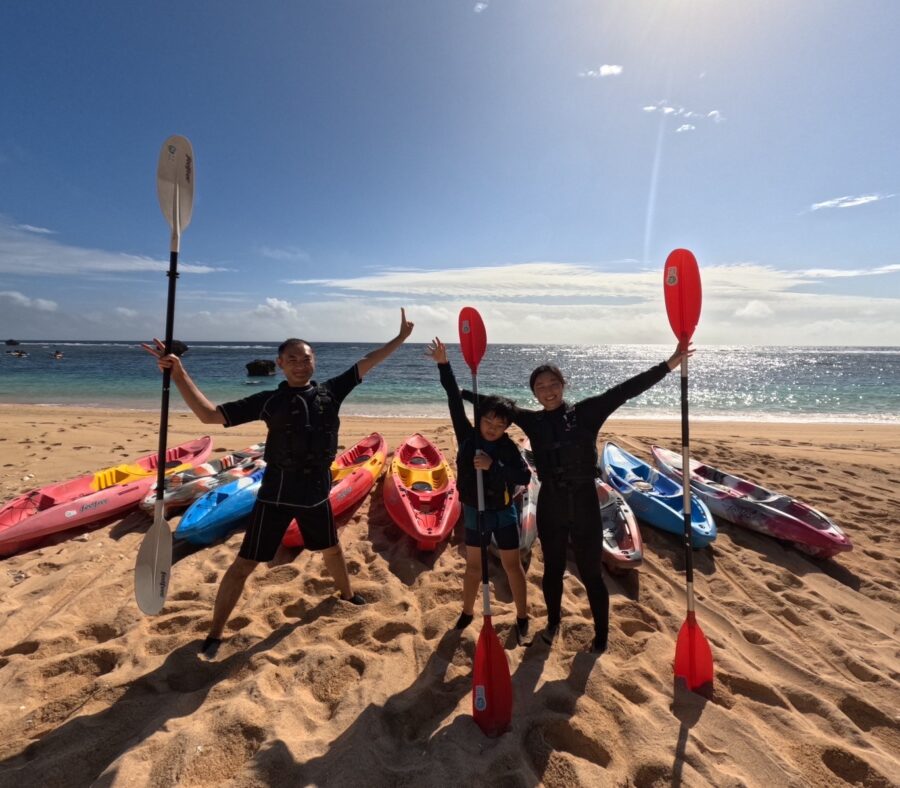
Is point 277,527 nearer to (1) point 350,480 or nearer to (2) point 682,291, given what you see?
(1) point 350,480

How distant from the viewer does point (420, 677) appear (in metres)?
2.99

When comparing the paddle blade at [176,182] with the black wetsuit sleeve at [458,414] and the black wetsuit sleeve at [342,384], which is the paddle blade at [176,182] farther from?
the black wetsuit sleeve at [458,414]

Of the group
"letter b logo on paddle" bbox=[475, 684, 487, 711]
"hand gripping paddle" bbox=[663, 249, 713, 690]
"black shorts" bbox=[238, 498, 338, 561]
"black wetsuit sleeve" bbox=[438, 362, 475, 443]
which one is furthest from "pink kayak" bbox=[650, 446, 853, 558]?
"black shorts" bbox=[238, 498, 338, 561]

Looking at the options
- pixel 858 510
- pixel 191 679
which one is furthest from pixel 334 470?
pixel 858 510

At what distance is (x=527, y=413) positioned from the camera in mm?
3436

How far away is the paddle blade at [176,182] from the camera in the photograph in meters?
3.57

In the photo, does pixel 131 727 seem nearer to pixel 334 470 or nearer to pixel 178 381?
pixel 178 381

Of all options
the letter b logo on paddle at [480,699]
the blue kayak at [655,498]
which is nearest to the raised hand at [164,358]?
the letter b logo on paddle at [480,699]

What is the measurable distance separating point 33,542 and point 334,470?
358 cm

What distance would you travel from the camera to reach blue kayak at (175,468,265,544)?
15.8 feet

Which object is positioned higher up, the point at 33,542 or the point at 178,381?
the point at 178,381

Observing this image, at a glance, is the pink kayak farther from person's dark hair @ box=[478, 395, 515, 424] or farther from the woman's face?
person's dark hair @ box=[478, 395, 515, 424]

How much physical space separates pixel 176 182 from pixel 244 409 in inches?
81.5

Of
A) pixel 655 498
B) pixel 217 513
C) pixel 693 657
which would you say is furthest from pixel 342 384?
pixel 655 498
